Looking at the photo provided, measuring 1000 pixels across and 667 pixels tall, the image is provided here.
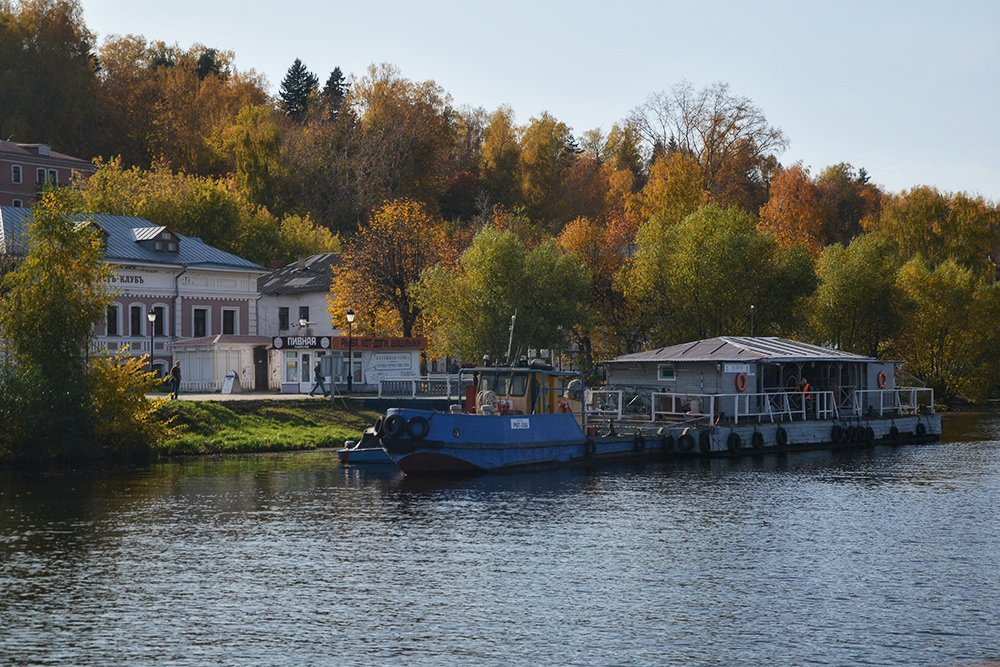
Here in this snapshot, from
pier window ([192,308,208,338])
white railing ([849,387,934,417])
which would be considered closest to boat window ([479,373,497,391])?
white railing ([849,387,934,417])

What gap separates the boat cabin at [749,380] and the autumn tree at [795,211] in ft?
96.1

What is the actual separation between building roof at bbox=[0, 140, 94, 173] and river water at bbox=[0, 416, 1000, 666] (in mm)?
62380

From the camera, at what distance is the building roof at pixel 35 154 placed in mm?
91250

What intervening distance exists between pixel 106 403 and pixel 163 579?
2191 centimetres

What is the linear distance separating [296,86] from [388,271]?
71.0 metres

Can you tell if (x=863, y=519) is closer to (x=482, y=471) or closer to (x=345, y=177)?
(x=482, y=471)

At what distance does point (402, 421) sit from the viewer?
3753 cm

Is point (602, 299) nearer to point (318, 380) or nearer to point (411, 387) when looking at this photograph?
point (411, 387)

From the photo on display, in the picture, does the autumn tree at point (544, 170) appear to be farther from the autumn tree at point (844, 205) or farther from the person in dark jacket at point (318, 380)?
the person in dark jacket at point (318, 380)

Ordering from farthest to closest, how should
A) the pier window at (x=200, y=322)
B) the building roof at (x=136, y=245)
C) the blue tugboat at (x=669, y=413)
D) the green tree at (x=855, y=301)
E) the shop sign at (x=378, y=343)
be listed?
the green tree at (x=855, y=301) → the pier window at (x=200, y=322) → the building roof at (x=136, y=245) → the shop sign at (x=378, y=343) → the blue tugboat at (x=669, y=413)

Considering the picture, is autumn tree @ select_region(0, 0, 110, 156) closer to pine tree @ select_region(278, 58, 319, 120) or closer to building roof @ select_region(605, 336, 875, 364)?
pine tree @ select_region(278, 58, 319, 120)

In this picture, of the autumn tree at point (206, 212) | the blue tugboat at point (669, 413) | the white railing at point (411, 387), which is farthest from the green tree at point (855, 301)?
the autumn tree at point (206, 212)

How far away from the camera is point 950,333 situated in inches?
3184

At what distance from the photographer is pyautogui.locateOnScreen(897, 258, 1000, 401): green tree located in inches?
3142
